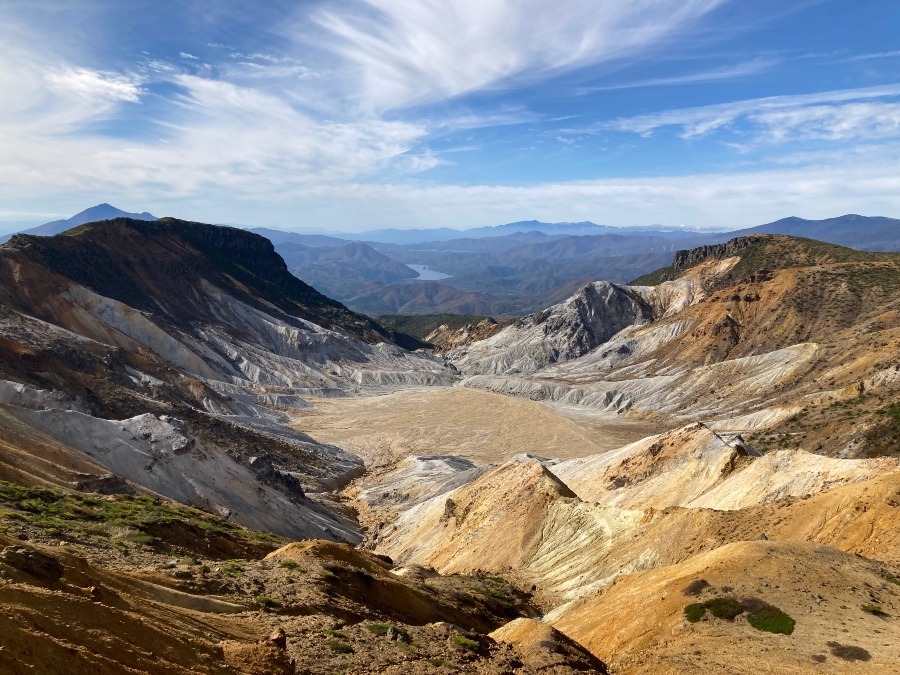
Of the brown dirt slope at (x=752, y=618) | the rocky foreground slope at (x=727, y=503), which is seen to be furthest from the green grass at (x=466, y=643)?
the rocky foreground slope at (x=727, y=503)

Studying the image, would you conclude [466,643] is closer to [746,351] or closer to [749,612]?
[749,612]

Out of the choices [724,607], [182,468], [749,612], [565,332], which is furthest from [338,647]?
[565,332]

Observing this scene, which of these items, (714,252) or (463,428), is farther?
(714,252)

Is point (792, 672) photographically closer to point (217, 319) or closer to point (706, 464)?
point (706, 464)

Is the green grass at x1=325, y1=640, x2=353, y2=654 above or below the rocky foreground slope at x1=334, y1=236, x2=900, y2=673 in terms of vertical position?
above

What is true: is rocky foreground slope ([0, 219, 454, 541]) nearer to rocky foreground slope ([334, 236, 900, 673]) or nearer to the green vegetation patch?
rocky foreground slope ([334, 236, 900, 673])

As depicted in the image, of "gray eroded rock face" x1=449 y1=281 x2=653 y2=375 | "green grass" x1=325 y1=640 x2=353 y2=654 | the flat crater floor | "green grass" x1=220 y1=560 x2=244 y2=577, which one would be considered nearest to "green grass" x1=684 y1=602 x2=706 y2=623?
"green grass" x1=325 y1=640 x2=353 y2=654

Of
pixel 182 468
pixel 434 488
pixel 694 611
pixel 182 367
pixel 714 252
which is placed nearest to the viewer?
pixel 694 611
